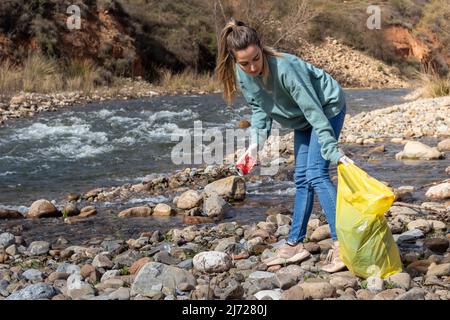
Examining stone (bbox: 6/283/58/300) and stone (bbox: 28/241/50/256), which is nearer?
stone (bbox: 6/283/58/300)

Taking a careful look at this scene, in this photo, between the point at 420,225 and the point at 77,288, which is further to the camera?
the point at 420,225

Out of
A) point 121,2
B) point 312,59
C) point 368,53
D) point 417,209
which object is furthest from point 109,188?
point 368,53

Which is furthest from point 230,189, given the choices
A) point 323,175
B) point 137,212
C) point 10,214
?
point 323,175

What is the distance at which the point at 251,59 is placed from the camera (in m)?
3.11

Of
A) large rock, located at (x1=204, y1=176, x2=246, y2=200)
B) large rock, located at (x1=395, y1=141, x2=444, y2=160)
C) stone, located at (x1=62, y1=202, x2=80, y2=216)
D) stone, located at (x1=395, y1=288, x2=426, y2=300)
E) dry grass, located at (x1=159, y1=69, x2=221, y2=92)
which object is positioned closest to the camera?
stone, located at (x1=395, y1=288, x2=426, y2=300)

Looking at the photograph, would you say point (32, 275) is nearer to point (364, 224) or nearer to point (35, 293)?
point (35, 293)

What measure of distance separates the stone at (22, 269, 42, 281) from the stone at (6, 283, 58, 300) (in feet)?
1.66

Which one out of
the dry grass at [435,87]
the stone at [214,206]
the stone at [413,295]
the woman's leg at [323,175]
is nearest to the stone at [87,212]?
the stone at [214,206]

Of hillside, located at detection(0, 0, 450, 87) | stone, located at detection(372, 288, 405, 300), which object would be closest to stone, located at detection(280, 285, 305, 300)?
stone, located at detection(372, 288, 405, 300)

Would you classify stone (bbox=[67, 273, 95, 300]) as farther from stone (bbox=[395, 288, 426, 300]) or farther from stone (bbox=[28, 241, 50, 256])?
stone (bbox=[395, 288, 426, 300])

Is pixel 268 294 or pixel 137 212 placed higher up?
pixel 268 294

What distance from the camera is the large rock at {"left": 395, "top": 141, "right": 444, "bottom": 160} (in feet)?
25.3

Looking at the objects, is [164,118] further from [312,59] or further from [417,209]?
[312,59]

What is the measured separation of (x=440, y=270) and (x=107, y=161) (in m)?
6.60
